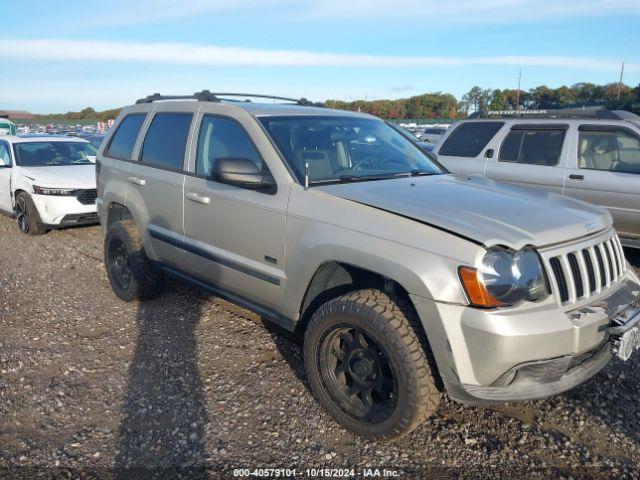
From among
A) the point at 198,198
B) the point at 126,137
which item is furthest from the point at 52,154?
the point at 198,198

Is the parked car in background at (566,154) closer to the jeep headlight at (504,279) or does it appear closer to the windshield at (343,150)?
the windshield at (343,150)

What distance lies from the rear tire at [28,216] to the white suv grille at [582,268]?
7.47m

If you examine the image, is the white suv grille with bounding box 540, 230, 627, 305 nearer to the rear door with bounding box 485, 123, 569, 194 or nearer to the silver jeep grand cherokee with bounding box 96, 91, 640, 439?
the silver jeep grand cherokee with bounding box 96, 91, 640, 439

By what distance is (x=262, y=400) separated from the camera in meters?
3.46

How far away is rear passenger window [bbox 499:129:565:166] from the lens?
6.80 meters

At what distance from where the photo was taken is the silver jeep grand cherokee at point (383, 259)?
253 centimetres

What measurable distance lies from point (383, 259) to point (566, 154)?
4.94 m

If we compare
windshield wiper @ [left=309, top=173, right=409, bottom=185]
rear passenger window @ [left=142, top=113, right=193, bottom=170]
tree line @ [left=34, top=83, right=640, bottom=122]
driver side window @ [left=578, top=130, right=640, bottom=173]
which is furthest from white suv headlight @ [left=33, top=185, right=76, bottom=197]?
tree line @ [left=34, top=83, right=640, bottom=122]

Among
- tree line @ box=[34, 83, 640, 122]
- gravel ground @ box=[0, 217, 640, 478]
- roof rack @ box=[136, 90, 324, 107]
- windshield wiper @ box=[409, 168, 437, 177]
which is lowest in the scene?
gravel ground @ box=[0, 217, 640, 478]

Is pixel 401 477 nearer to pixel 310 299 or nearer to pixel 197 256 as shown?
pixel 310 299

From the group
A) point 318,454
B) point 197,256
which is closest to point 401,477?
point 318,454

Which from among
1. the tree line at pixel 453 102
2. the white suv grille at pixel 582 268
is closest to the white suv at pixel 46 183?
the white suv grille at pixel 582 268

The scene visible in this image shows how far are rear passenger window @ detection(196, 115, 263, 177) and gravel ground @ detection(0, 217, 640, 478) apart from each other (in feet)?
4.77

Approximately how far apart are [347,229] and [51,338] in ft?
9.53
